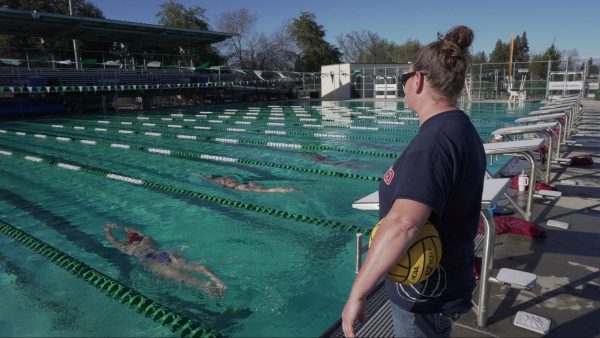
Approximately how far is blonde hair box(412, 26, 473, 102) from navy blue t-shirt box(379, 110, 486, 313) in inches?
3.3

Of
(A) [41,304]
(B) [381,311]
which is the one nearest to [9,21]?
(A) [41,304]

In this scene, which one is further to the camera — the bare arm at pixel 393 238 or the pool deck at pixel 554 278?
the pool deck at pixel 554 278

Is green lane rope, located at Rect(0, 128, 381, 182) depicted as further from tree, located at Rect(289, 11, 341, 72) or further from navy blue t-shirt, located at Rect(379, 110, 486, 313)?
tree, located at Rect(289, 11, 341, 72)

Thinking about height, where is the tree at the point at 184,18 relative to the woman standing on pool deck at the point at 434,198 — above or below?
above

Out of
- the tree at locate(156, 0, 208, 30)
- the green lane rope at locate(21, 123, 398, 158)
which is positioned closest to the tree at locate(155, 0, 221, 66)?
the tree at locate(156, 0, 208, 30)

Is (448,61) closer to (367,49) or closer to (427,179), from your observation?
(427,179)

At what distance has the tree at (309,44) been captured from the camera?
4066 cm

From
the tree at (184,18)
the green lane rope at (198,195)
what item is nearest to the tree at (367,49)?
the tree at (184,18)

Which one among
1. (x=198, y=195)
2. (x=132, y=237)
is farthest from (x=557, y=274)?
(x=198, y=195)

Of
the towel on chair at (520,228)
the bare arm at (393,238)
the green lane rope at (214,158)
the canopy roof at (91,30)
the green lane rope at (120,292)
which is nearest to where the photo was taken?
the bare arm at (393,238)

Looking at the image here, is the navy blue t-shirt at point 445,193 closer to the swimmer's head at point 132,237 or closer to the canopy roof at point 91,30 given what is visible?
the swimmer's head at point 132,237

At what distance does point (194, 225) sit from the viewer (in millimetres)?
4633

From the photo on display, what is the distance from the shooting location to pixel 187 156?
27.1 feet

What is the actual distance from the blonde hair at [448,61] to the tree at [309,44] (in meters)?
40.6
